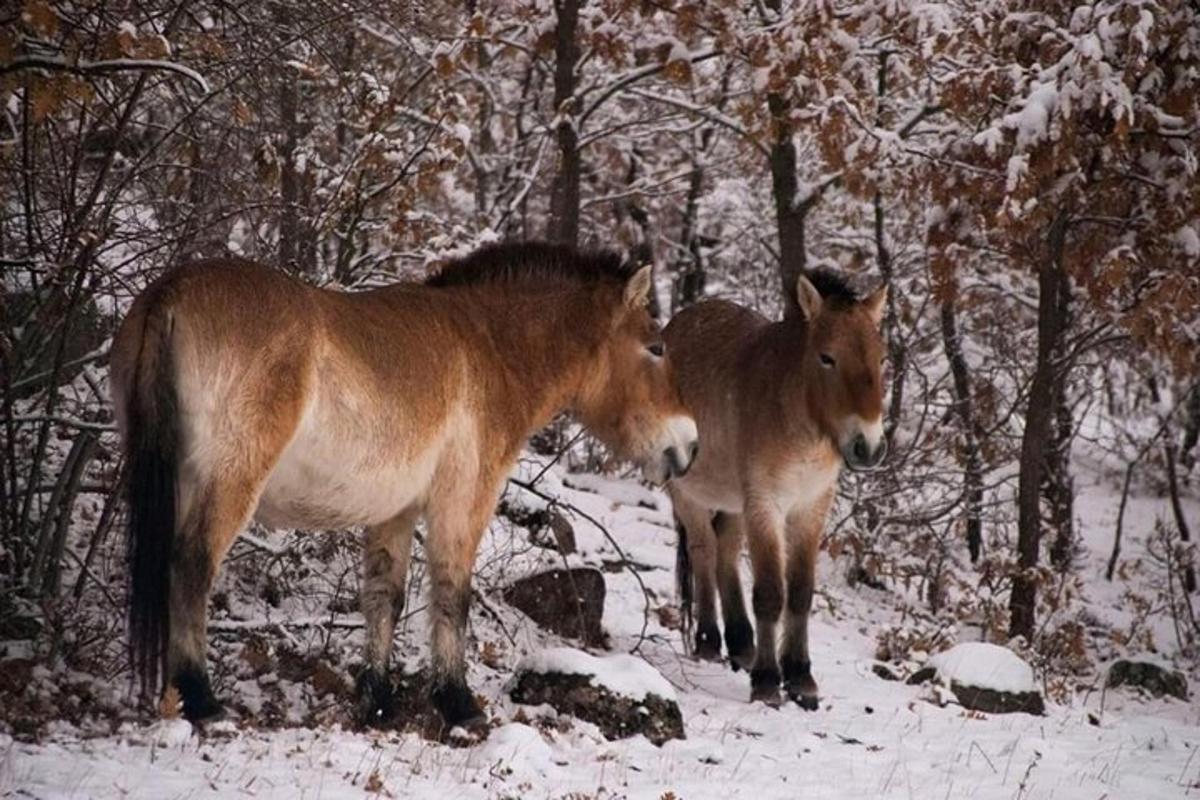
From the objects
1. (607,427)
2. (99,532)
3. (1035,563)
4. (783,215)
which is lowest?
(1035,563)

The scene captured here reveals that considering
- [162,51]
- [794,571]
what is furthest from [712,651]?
[162,51]

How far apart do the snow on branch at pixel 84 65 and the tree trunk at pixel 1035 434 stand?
7.89 metres

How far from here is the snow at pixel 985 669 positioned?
29.9ft

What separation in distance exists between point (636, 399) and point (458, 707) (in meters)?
2.11

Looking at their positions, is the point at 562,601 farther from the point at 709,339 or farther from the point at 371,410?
the point at 371,410

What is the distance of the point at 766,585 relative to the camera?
8773mm

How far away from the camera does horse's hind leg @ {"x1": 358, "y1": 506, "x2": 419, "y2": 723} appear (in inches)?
272

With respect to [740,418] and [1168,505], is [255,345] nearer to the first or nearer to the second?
[740,418]

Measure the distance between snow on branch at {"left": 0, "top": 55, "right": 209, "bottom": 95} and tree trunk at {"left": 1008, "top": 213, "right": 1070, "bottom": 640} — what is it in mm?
7894

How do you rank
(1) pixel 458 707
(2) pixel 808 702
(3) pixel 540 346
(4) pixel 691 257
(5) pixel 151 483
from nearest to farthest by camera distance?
(5) pixel 151 483, (1) pixel 458 707, (3) pixel 540 346, (2) pixel 808 702, (4) pixel 691 257

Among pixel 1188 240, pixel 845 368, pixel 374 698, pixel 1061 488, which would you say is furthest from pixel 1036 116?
pixel 1061 488

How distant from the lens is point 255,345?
5645 mm

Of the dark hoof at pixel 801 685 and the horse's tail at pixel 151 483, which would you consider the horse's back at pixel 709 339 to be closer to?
the dark hoof at pixel 801 685

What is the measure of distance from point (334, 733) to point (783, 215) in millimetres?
7929
